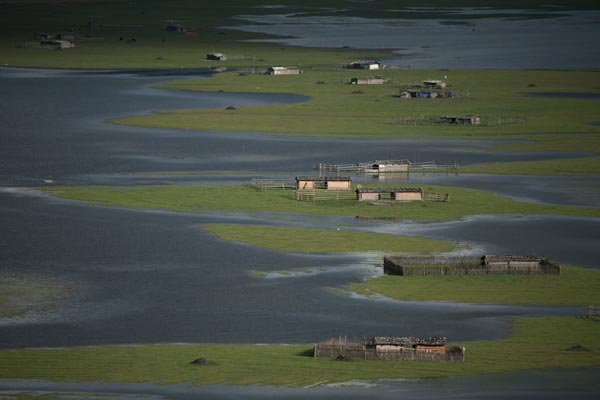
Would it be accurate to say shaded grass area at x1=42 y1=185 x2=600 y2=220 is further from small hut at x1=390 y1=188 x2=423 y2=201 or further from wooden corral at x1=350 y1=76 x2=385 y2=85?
wooden corral at x1=350 y1=76 x2=385 y2=85

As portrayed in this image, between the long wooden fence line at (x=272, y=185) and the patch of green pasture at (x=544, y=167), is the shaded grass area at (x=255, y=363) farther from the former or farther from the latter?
the patch of green pasture at (x=544, y=167)

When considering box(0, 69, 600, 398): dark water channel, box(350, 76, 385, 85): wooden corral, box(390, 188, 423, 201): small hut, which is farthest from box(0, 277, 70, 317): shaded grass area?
box(350, 76, 385, 85): wooden corral

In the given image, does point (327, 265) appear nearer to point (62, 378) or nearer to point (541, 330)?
point (541, 330)

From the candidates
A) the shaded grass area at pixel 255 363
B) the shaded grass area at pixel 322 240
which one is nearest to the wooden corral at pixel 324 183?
the shaded grass area at pixel 322 240

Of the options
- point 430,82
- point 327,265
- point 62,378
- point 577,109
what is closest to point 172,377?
point 62,378

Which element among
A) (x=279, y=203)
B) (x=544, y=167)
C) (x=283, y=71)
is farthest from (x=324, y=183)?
(x=283, y=71)

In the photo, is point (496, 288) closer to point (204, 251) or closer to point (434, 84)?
point (204, 251)
